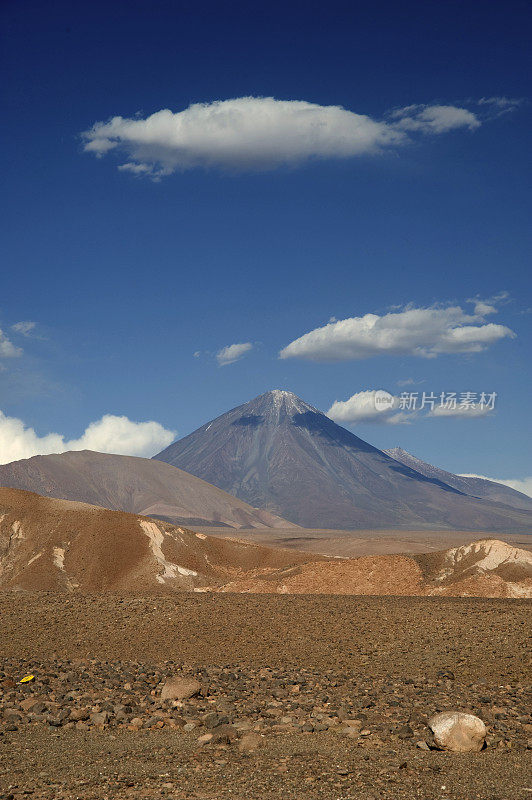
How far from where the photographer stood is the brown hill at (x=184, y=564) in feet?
127

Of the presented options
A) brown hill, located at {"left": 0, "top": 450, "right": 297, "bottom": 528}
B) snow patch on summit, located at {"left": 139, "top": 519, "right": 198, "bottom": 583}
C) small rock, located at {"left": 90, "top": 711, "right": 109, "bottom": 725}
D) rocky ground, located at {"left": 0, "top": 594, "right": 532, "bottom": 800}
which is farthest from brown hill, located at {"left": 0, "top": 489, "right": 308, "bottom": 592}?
brown hill, located at {"left": 0, "top": 450, "right": 297, "bottom": 528}

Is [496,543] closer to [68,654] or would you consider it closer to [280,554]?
[280,554]

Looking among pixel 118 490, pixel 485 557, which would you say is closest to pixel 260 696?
pixel 485 557

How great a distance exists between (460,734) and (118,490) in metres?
182

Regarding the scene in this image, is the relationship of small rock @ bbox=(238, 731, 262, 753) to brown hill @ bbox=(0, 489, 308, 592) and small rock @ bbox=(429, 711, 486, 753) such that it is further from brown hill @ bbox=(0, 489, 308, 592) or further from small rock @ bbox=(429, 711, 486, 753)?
brown hill @ bbox=(0, 489, 308, 592)

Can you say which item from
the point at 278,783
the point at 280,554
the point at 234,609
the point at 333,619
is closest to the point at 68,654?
the point at 234,609

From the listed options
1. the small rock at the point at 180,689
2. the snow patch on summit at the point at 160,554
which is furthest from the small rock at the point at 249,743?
the snow patch on summit at the point at 160,554

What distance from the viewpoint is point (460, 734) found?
12469mm

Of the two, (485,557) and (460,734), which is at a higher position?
(485,557)

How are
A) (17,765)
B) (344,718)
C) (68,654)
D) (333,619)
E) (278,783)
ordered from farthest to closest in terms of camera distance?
(333,619) < (68,654) < (344,718) < (17,765) < (278,783)

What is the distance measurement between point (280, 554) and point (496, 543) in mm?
13669

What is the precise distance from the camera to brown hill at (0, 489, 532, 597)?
38.8 metres

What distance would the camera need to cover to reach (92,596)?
2950cm

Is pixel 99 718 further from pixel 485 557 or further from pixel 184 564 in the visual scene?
pixel 485 557
